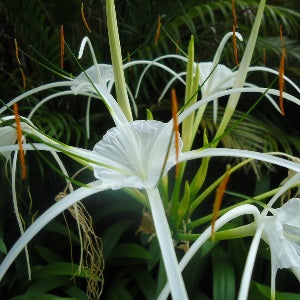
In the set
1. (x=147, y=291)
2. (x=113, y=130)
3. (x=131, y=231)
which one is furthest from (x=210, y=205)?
(x=113, y=130)

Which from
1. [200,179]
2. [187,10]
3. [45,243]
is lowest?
[45,243]

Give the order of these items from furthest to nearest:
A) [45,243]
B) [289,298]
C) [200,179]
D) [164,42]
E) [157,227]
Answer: [164,42] < [45,243] < [289,298] < [200,179] < [157,227]

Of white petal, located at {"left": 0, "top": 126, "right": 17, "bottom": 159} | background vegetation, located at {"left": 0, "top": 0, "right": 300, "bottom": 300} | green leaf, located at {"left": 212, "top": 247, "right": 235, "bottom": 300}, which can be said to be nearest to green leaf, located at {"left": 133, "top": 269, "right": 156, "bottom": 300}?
background vegetation, located at {"left": 0, "top": 0, "right": 300, "bottom": 300}

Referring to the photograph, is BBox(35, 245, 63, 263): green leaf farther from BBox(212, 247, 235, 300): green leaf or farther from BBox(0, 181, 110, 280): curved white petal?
BBox(0, 181, 110, 280): curved white petal

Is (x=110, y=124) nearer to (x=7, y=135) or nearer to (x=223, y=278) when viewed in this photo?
(x=223, y=278)

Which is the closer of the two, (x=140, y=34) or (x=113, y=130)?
(x=113, y=130)

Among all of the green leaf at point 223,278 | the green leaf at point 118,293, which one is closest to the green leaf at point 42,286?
the green leaf at point 118,293

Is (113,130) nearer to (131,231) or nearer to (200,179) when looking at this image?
(200,179)
